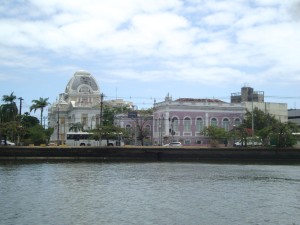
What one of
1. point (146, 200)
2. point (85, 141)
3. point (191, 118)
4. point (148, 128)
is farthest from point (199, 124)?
point (146, 200)

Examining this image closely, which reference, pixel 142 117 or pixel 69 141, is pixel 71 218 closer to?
pixel 69 141

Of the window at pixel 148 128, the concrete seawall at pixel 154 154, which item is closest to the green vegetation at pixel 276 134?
the concrete seawall at pixel 154 154

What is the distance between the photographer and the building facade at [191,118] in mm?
85062

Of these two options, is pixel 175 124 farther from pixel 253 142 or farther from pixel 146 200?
pixel 146 200

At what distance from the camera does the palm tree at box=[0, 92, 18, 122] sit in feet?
277

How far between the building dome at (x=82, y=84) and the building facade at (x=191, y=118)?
3962cm

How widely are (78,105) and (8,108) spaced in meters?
29.0

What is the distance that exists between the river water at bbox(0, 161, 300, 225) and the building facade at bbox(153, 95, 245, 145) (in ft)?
158

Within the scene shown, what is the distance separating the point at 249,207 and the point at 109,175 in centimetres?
1813

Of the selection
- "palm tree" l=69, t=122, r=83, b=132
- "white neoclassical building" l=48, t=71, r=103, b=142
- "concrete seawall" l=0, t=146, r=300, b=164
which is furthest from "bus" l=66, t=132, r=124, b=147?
"white neoclassical building" l=48, t=71, r=103, b=142

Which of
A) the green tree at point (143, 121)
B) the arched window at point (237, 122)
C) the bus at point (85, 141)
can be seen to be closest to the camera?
the bus at point (85, 141)

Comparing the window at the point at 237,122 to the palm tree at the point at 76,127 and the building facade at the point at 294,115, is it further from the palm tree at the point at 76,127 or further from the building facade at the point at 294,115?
the palm tree at the point at 76,127

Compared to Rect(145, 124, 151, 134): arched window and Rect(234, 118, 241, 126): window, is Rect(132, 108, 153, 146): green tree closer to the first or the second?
Rect(145, 124, 151, 134): arched window

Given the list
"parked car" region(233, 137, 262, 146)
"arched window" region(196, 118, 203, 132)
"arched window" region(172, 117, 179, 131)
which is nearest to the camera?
"parked car" region(233, 137, 262, 146)
